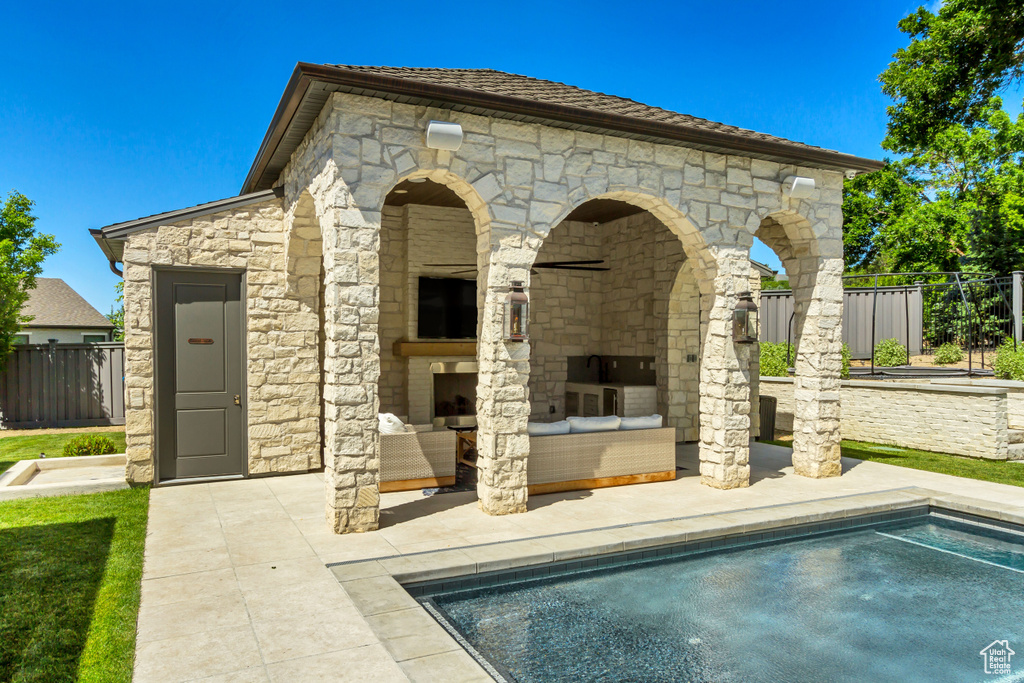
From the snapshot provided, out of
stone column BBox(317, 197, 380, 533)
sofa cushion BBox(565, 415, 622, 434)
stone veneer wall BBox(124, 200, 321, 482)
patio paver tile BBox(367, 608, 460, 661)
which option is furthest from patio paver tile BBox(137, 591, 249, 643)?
sofa cushion BBox(565, 415, 622, 434)

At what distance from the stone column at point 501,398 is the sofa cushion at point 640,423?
65.8 inches

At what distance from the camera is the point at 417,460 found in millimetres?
6730

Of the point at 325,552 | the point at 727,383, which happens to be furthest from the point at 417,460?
the point at 727,383

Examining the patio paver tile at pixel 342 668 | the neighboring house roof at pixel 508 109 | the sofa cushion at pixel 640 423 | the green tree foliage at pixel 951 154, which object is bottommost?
the patio paver tile at pixel 342 668

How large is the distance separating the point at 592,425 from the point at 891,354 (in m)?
10.1

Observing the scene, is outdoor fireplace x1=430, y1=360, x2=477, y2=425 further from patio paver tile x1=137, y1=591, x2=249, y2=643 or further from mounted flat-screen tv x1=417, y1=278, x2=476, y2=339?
patio paver tile x1=137, y1=591, x2=249, y2=643

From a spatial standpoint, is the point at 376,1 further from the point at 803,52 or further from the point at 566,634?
the point at 566,634

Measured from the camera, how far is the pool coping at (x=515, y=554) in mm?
3160

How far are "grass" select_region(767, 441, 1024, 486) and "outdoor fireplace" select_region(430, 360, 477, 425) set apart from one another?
5258mm

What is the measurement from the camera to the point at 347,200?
5082 millimetres

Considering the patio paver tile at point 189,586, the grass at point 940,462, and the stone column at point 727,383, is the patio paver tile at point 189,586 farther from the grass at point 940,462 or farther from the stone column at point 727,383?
the grass at point 940,462

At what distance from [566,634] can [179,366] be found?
546 centimetres

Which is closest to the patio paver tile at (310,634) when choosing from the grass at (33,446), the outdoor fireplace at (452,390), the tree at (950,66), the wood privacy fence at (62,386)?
the outdoor fireplace at (452,390)

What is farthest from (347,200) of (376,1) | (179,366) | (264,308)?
(376,1)
